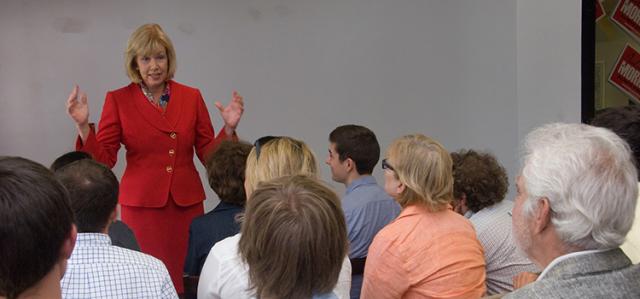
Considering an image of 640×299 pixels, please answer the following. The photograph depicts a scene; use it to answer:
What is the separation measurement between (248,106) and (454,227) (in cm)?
263

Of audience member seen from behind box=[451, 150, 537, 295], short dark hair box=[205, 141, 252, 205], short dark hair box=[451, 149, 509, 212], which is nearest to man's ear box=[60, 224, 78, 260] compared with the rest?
short dark hair box=[205, 141, 252, 205]

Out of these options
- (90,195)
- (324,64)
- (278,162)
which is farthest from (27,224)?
(324,64)

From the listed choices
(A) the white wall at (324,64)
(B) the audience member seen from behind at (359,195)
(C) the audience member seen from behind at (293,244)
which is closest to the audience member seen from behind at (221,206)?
(B) the audience member seen from behind at (359,195)

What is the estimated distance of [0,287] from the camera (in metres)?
1.26

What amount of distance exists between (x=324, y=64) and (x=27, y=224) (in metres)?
3.96

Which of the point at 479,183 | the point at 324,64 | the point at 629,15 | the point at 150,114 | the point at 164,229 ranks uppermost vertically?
the point at 629,15

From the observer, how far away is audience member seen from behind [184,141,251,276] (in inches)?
114

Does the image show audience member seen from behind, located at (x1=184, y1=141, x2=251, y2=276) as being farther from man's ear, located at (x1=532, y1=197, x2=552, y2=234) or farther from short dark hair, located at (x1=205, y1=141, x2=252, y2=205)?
man's ear, located at (x1=532, y1=197, x2=552, y2=234)

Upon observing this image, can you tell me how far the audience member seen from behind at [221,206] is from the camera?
2.89 m

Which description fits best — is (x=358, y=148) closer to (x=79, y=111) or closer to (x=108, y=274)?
(x=79, y=111)

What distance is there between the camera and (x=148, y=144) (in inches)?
143

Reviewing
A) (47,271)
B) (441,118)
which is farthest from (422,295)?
(441,118)

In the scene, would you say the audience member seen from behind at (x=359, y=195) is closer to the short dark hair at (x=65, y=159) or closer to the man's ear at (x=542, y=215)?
the short dark hair at (x=65, y=159)

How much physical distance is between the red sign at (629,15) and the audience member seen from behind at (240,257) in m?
3.14
